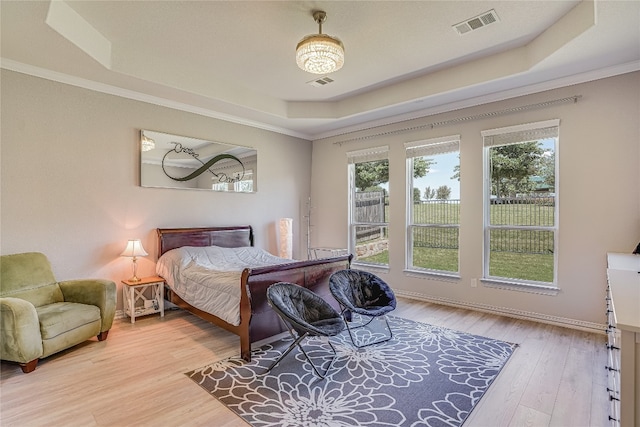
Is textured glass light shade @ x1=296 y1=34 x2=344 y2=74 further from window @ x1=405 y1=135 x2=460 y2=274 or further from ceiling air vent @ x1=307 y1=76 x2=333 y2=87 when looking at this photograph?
window @ x1=405 y1=135 x2=460 y2=274

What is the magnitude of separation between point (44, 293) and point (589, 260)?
5.87m

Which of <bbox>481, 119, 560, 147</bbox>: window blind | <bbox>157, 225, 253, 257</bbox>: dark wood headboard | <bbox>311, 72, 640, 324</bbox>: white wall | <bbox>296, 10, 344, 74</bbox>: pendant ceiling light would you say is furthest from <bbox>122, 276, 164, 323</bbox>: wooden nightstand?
<bbox>481, 119, 560, 147</bbox>: window blind

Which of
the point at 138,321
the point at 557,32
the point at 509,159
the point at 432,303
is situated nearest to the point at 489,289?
the point at 432,303

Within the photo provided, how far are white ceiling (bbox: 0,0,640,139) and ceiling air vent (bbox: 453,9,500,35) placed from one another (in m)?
0.06

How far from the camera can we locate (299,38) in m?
3.36

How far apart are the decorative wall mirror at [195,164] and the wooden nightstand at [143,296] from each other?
130cm

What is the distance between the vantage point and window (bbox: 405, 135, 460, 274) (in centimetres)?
483

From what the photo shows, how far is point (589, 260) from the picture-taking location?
3.67m

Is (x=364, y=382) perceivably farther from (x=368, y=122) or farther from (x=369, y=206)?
(x=368, y=122)

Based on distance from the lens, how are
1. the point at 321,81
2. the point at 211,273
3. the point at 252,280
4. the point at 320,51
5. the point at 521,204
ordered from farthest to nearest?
the point at 321,81, the point at 521,204, the point at 211,273, the point at 252,280, the point at 320,51

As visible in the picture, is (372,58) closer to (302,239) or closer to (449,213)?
(449,213)

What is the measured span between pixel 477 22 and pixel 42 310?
4.93 m

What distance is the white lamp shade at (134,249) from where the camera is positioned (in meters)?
3.94

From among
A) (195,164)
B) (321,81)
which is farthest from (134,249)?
(321,81)
